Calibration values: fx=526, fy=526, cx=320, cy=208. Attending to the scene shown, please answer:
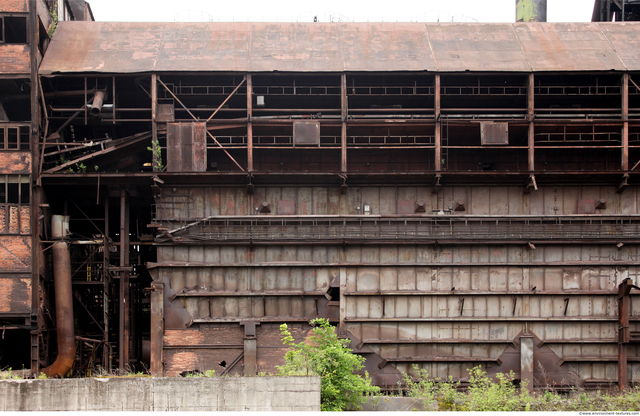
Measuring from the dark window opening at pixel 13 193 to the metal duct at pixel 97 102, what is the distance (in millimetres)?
4122

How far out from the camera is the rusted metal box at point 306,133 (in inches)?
845

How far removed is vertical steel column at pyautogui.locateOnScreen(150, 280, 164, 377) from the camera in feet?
67.2

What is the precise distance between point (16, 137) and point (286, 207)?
11084mm

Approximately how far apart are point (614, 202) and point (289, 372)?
15.6 m

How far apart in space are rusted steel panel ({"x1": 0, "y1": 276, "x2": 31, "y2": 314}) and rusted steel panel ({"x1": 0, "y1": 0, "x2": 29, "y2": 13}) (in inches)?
408

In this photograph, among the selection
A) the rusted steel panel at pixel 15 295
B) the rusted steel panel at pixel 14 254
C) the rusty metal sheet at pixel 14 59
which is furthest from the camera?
the rusty metal sheet at pixel 14 59

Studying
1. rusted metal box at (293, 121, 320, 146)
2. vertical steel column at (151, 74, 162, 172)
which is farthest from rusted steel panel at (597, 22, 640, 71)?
vertical steel column at (151, 74, 162, 172)

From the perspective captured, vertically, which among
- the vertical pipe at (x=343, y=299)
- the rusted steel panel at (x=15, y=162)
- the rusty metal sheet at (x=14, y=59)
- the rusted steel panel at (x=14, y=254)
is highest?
the rusty metal sheet at (x=14, y=59)

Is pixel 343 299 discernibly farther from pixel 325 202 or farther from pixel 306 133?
Result: pixel 306 133

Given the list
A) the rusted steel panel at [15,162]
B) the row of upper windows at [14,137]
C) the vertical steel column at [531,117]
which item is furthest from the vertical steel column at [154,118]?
the vertical steel column at [531,117]

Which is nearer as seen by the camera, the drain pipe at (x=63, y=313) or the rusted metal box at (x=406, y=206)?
the drain pipe at (x=63, y=313)

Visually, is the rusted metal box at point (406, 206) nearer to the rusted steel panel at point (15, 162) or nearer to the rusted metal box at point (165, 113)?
the rusted metal box at point (165, 113)

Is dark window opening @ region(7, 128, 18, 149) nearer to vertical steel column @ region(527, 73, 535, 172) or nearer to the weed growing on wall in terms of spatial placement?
the weed growing on wall

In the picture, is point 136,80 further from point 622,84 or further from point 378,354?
point 622,84
